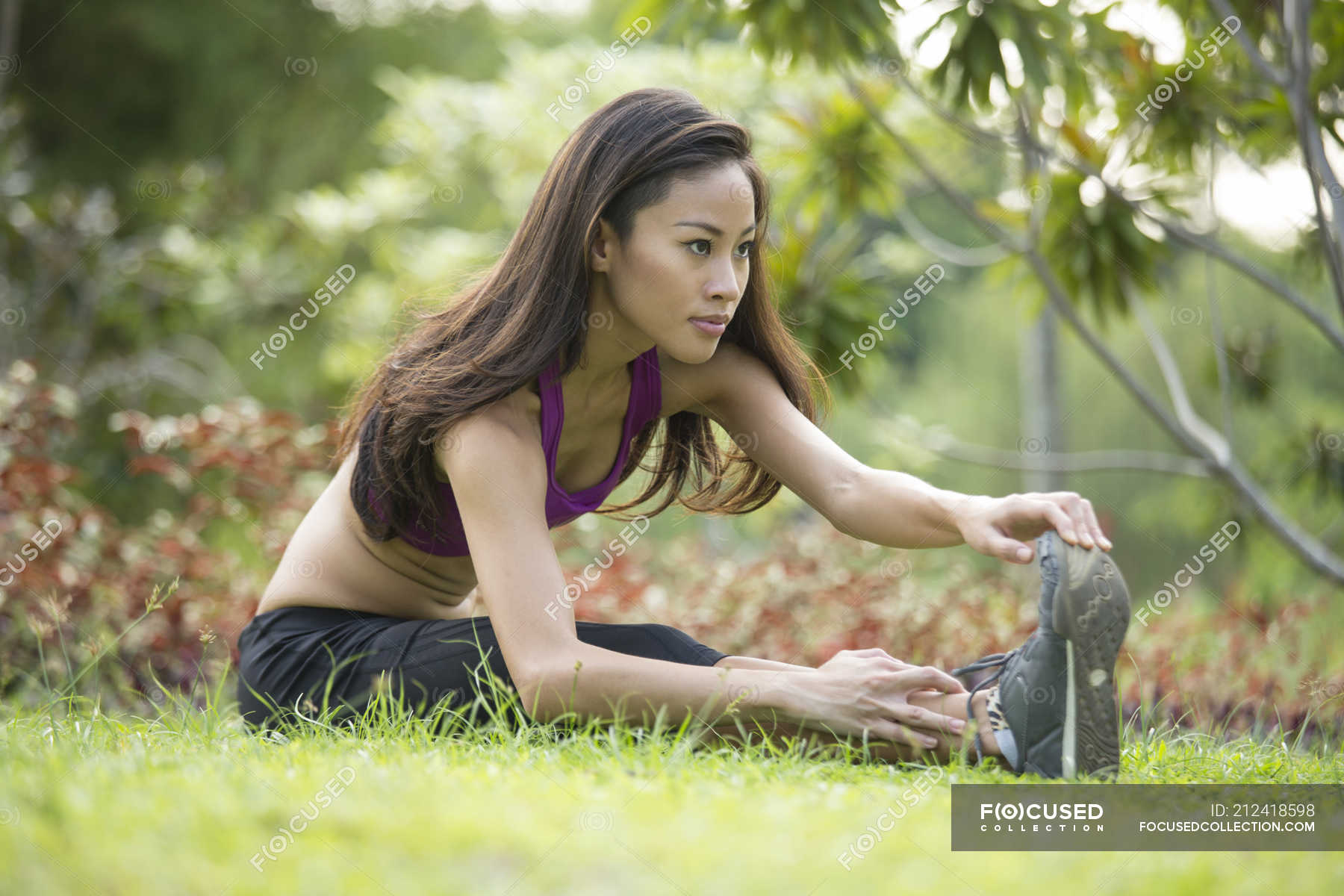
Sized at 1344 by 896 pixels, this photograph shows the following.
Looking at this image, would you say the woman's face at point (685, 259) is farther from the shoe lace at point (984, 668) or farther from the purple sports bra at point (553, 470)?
the shoe lace at point (984, 668)

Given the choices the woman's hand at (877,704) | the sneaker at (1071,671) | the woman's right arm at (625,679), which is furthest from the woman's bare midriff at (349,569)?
the sneaker at (1071,671)

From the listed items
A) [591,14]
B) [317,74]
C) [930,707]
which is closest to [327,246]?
[317,74]

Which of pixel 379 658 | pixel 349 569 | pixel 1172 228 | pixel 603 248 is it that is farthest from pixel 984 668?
pixel 1172 228

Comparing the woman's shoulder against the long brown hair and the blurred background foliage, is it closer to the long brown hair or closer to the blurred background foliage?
the long brown hair

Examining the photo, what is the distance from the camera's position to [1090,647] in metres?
1.76

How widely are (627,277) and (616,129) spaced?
277mm

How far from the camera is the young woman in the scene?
1877 mm

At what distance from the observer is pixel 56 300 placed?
8.01 meters

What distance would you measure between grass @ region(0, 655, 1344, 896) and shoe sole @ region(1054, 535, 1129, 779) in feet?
0.47

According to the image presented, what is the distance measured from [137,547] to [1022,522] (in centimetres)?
327

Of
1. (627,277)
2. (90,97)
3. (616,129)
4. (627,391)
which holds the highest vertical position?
(90,97)

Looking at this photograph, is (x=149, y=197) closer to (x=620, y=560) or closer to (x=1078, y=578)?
(x=620, y=560)

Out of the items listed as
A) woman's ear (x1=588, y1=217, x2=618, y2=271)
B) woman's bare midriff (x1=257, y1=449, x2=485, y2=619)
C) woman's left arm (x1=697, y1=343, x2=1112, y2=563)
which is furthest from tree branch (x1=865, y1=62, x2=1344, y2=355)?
woman's bare midriff (x1=257, y1=449, x2=485, y2=619)

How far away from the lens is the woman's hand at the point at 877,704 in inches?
73.8
